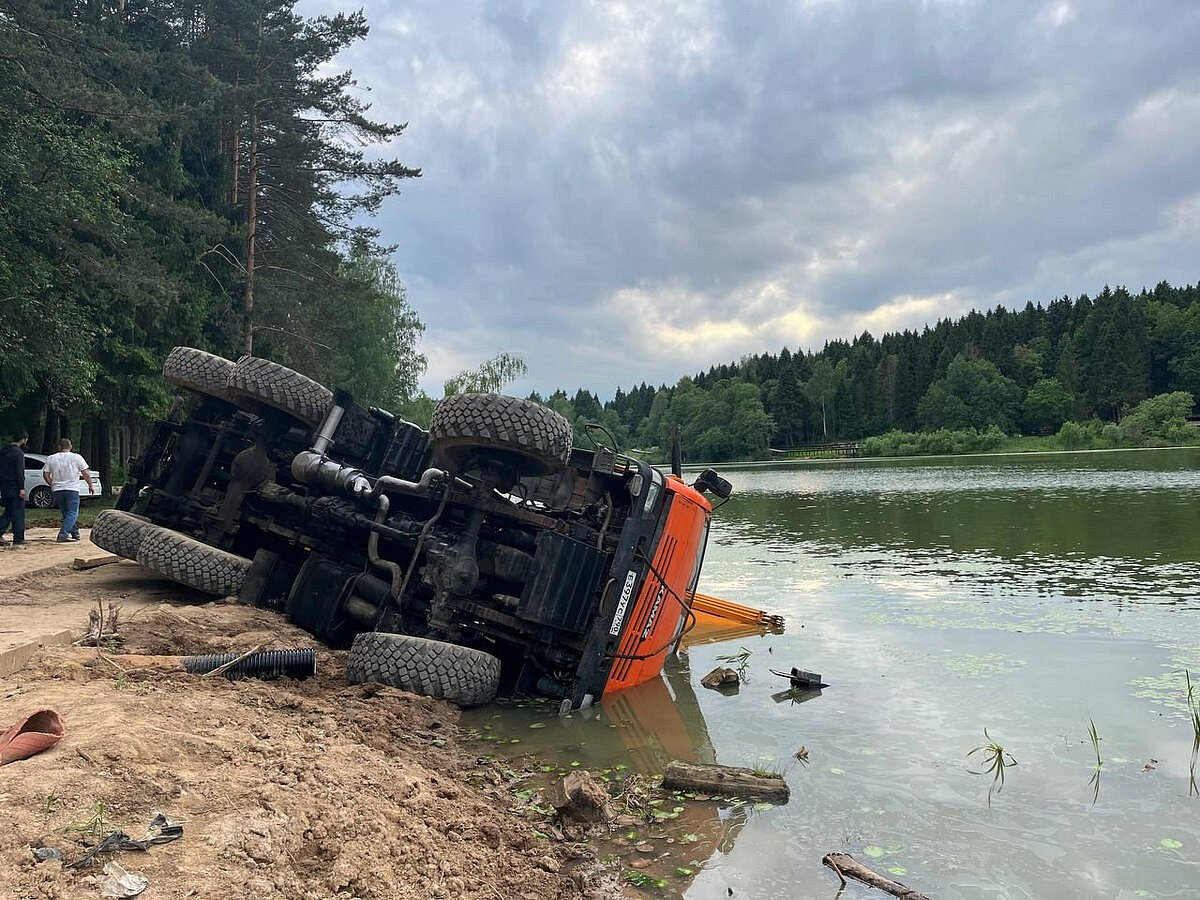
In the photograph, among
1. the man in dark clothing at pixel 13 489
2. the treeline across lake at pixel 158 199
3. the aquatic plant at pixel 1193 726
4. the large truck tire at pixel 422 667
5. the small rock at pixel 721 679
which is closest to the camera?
the aquatic plant at pixel 1193 726

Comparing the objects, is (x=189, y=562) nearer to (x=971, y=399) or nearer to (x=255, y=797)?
(x=255, y=797)

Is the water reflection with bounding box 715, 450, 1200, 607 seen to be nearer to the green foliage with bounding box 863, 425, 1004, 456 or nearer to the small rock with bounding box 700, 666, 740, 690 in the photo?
the small rock with bounding box 700, 666, 740, 690

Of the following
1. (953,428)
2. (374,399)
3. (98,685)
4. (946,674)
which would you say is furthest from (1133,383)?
(98,685)

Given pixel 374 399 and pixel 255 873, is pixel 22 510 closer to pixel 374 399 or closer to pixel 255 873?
pixel 255 873

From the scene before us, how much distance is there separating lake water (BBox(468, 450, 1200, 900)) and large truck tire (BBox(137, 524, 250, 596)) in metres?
2.63

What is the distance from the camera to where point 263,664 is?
5.11 m

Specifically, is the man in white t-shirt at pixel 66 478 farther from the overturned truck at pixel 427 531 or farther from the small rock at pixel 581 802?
the small rock at pixel 581 802

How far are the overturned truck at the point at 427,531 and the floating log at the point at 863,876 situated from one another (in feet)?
7.87

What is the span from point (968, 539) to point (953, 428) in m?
87.6

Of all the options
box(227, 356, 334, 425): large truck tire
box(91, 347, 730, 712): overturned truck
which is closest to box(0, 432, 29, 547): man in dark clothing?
box(91, 347, 730, 712): overturned truck

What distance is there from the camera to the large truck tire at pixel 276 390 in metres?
6.95

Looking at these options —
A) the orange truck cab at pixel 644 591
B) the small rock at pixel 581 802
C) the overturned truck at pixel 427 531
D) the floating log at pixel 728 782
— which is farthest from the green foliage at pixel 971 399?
the small rock at pixel 581 802

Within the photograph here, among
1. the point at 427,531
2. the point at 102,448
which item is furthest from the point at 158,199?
the point at 427,531

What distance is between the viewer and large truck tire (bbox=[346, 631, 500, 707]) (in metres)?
5.40
